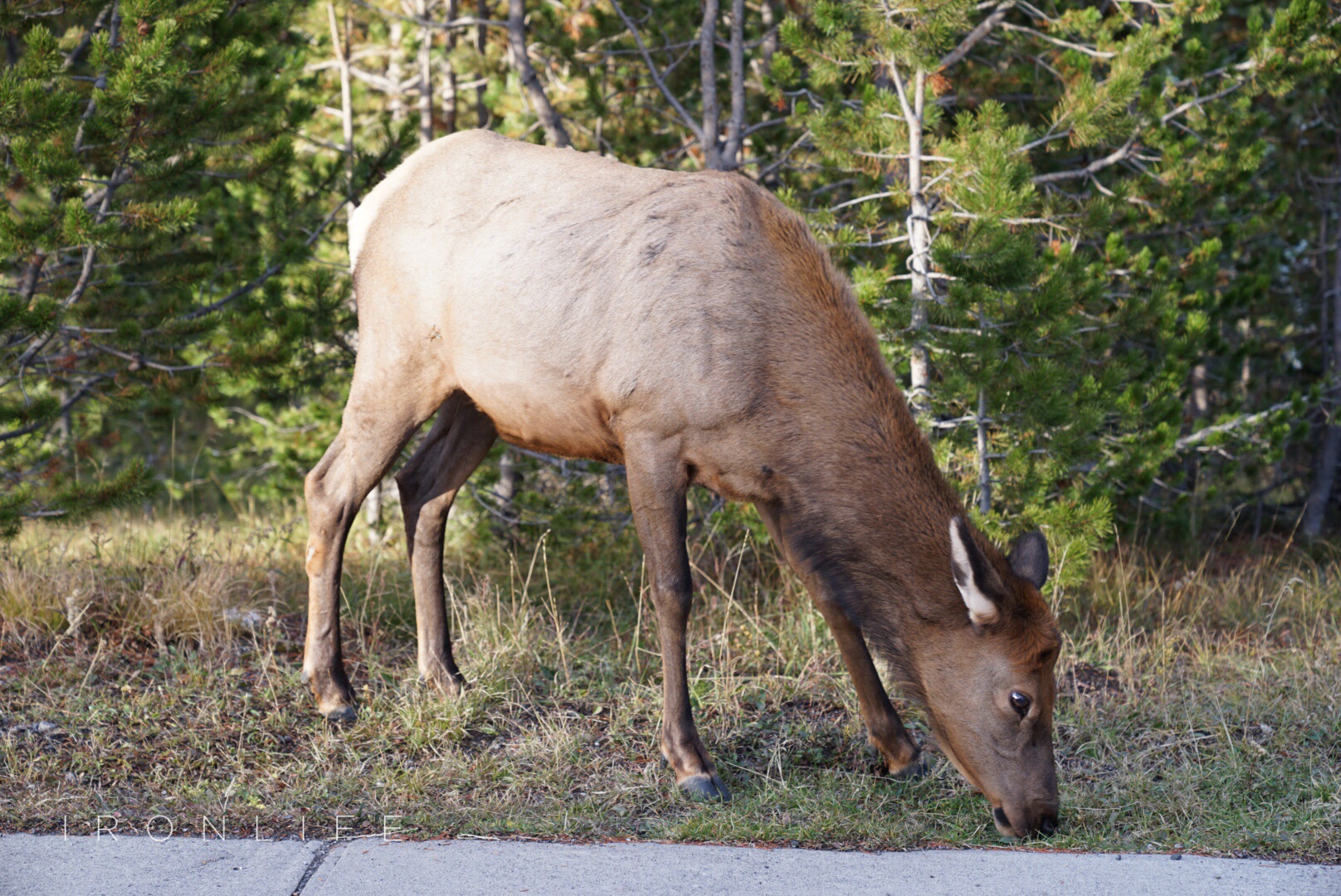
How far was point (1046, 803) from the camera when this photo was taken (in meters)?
3.90

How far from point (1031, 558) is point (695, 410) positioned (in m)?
1.28

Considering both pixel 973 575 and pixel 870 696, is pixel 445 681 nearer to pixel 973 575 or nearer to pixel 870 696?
pixel 870 696

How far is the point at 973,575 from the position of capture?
377 cm

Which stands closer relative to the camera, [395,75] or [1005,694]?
[1005,694]

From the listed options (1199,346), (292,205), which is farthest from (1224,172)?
(292,205)

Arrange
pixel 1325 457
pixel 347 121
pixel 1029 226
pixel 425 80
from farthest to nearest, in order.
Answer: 1. pixel 1325 457
2. pixel 425 80
3. pixel 347 121
4. pixel 1029 226

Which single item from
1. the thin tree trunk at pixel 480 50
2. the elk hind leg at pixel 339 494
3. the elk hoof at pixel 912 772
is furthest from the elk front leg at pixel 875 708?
the thin tree trunk at pixel 480 50

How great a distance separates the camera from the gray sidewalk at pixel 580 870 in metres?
3.36

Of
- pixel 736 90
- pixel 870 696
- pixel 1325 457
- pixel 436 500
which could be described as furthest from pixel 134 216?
pixel 1325 457

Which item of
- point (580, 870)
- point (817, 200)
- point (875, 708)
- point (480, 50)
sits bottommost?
point (875, 708)

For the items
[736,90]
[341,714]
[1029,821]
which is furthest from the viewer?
[736,90]

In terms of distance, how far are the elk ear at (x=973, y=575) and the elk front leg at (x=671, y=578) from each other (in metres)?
Answer: 1.06

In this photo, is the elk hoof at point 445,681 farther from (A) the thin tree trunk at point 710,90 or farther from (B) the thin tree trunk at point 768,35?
(B) the thin tree trunk at point 768,35

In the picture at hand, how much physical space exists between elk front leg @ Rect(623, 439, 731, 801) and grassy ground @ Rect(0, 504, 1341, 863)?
131 mm
